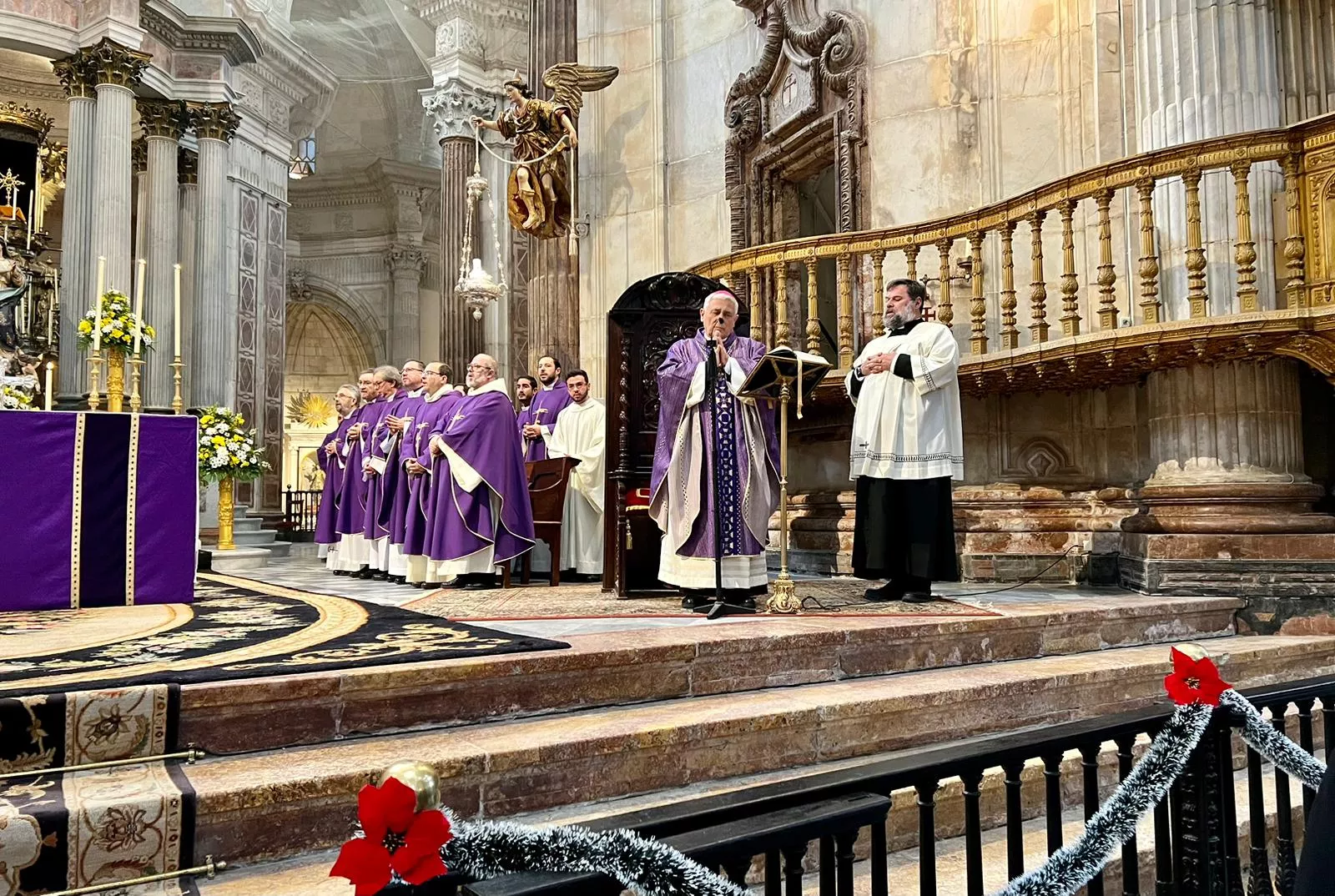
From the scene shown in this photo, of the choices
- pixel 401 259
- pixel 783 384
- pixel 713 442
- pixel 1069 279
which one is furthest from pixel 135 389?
pixel 401 259

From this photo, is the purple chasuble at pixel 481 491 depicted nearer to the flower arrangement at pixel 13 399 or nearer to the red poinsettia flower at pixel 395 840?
the flower arrangement at pixel 13 399

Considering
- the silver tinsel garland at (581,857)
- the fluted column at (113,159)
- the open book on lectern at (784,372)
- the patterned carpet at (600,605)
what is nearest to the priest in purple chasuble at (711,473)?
the open book on lectern at (784,372)

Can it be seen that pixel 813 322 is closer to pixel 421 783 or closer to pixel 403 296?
pixel 421 783

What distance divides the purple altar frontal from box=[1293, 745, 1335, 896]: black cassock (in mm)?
5711

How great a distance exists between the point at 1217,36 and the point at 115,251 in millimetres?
13139

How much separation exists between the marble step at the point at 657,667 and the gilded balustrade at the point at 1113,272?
154cm

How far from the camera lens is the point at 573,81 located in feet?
35.1

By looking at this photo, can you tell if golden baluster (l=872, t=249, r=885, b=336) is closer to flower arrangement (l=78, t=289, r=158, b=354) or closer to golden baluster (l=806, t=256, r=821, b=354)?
golden baluster (l=806, t=256, r=821, b=354)

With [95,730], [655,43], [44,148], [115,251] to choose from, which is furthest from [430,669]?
[44,148]

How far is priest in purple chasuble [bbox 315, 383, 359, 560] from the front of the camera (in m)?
10.2

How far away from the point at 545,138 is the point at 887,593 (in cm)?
645

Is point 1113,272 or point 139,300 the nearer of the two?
point 139,300

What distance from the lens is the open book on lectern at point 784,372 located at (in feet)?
17.7

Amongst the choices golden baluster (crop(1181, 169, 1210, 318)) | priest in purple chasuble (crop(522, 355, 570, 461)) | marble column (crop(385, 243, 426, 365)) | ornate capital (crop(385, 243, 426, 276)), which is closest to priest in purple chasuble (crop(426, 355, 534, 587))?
priest in purple chasuble (crop(522, 355, 570, 461))
